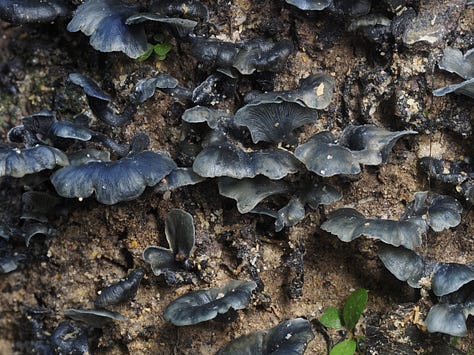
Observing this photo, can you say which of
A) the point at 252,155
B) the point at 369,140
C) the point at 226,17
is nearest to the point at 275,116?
the point at 252,155

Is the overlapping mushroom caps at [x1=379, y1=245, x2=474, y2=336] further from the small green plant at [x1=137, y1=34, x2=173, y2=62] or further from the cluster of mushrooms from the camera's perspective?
the small green plant at [x1=137, y1=34, x2=173, y2=62]

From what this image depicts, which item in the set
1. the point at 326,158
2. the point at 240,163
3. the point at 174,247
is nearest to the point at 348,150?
the point at 326,158

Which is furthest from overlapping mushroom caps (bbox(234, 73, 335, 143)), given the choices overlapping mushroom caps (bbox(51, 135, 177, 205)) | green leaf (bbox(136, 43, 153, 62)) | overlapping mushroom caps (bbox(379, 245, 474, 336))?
overlapping mushroom caps (bbox(379, 245, 474, 336))

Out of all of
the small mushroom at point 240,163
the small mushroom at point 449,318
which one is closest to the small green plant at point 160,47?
the small mushroom at point 240,163

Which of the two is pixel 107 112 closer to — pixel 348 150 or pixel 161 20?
pixel 161 20

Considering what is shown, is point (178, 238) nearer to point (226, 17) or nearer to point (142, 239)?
point (142, 239)

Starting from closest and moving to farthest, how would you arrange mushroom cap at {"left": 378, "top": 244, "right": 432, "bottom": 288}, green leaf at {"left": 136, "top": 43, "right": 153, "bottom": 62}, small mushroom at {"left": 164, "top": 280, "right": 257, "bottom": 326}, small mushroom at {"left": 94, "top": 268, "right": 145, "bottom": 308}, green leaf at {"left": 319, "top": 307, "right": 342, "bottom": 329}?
small mushroom at {"left": 164, "top": 280, "right": 257, "bottom": 326} < mushroom cap at {"left": 378, "top": 244, "right": 432, "bottom": 288} < small mushroom at {"left": 94, "top": 268, "right": 145, "bottom": 308} < green leaf at {"left": 319, "top": 307, "right": 342, "bottom": 329} < green leaf at {"left": 136, "top": 43, "right": 153, "bottom": 62}
